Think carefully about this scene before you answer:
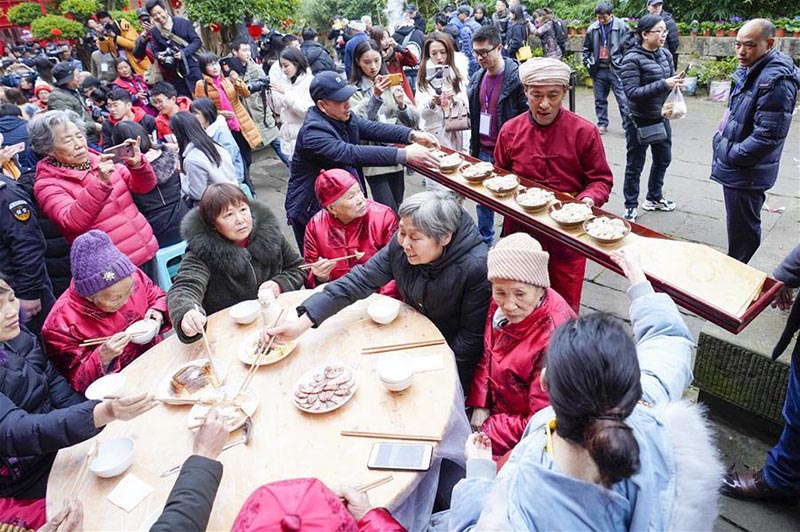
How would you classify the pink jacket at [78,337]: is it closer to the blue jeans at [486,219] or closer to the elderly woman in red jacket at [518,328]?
the elderly woman in red jacket at [518,328]

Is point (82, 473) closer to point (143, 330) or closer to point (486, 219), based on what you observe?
point (143, 330)

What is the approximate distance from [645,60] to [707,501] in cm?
459

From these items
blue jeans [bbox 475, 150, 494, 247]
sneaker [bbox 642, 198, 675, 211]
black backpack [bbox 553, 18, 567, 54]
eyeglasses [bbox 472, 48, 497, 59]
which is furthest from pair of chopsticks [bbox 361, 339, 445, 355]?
black backpack [bbox 553, 18, 567, 54]

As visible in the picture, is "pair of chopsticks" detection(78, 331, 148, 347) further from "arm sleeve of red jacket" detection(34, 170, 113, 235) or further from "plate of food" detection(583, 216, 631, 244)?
"plate of food" detection(583, 216, 631, 244)

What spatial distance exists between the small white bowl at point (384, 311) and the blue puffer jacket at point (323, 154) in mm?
1427

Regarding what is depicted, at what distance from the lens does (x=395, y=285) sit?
303 cm

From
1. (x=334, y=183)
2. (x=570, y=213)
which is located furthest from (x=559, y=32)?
(x=334, y=183)

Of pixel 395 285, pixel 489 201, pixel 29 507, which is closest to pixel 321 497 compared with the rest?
pixel 29 507

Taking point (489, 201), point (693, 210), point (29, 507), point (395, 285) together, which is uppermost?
point (489, 201)

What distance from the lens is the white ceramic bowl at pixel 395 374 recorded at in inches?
81.8

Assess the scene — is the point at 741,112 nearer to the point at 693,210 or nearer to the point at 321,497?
the point at 693,210

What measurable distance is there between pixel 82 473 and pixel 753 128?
456 centimetres

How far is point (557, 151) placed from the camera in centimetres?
323

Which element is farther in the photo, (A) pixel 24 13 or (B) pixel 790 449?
(A) pixel 24 13
